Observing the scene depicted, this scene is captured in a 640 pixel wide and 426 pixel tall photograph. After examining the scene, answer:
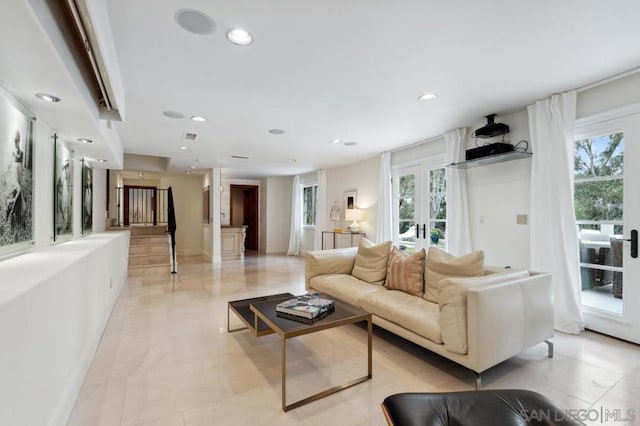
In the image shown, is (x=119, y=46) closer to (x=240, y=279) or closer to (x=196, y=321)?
(x=196, y=321)

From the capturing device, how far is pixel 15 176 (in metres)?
1.82

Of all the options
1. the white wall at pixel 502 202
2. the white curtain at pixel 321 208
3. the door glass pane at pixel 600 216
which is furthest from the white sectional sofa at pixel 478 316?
the white curtain at pixel 321 208

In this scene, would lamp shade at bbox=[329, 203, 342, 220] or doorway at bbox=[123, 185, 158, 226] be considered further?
doorway at bbox=[123, 185, 158, 226]

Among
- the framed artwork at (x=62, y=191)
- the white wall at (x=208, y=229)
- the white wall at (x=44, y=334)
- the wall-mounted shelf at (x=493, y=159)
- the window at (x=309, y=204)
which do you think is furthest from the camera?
the window at (x=309, y=204)

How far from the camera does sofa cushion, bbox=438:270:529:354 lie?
6.58 ft

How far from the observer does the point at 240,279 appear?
5520 millimetres

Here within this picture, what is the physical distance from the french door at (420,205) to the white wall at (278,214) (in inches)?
187

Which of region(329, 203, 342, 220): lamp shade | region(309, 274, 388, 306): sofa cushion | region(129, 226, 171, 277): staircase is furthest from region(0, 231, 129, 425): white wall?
region(329, 203, 342, 220): lamp shade

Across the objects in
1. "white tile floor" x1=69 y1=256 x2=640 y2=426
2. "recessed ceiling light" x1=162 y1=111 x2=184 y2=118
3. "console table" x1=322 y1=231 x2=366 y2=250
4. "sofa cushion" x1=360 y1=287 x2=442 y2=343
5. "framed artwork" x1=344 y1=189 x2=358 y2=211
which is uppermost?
"recessed ceiling light" x1=162 y1=111 x2=184 y2=118

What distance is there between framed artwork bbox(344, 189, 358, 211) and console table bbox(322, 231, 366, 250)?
0.65m

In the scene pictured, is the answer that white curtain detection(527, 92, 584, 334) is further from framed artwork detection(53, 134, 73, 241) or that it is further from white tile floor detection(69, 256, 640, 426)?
framed artwork detection(53, 134, 73, 241)

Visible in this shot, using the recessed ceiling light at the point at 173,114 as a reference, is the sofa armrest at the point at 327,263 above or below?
below

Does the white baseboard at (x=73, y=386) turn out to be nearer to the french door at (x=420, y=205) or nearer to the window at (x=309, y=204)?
the french door at (x=420, y=205)

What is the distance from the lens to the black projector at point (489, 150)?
353cm
